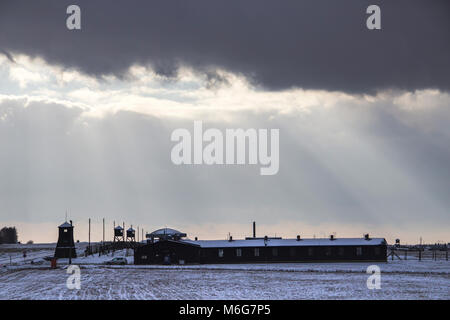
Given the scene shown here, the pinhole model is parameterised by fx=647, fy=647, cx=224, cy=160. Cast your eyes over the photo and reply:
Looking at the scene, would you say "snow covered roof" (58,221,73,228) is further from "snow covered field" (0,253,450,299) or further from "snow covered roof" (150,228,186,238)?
"snow covered field" (0,253,450,299)

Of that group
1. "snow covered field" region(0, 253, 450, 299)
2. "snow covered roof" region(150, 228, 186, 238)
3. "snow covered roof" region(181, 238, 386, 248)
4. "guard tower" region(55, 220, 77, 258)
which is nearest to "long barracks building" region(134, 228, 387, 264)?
"snow covered roof" region(181, 238, 386, 248)

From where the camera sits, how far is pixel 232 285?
53.0 m

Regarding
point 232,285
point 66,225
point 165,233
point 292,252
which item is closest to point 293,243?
point 292,252

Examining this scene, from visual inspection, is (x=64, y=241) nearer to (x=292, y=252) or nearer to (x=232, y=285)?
(x=292, y=252)

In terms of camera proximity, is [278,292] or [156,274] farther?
[156,274]

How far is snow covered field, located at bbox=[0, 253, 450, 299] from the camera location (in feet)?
148

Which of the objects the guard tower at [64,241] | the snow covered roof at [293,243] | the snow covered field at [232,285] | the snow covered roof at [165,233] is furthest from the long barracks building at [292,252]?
the snow covered field at [232,285]

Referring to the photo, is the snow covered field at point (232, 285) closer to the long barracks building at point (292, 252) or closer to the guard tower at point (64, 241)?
the long barracks building at point (292, 252)

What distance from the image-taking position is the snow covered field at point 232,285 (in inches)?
1779

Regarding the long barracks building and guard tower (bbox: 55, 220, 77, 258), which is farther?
guard tower (bbox: 55, 220, 77, 258)
